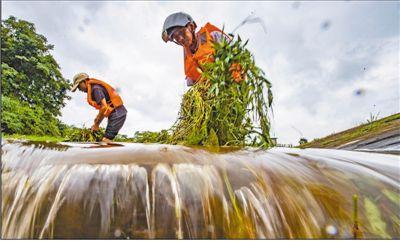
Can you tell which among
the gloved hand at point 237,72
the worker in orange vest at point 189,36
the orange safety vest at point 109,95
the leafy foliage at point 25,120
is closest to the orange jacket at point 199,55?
Answer: the worker in orange vest at point 189,36

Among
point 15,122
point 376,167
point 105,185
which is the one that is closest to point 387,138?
point 376,167

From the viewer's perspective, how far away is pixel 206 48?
397 cm

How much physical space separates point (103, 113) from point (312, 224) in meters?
3.27

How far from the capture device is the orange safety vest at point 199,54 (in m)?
3.96

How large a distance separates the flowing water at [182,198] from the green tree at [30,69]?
15264 millimetres

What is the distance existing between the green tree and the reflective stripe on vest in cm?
1261

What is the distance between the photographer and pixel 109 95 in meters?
4.99

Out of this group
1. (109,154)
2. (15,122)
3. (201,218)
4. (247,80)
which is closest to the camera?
(201,218)

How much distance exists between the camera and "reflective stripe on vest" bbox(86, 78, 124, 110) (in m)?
4.79

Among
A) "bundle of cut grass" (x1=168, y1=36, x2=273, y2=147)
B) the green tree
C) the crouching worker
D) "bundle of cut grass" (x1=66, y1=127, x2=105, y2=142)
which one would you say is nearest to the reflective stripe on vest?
the crouching worker

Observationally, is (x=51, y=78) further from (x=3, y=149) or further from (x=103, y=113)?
(x=3, y=149)

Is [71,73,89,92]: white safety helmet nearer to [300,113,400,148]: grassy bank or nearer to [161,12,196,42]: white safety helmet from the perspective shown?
[161,12,196,42]: white safety helmet

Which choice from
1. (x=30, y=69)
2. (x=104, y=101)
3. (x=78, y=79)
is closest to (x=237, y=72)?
(x=104, y=101)

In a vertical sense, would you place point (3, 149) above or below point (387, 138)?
below
